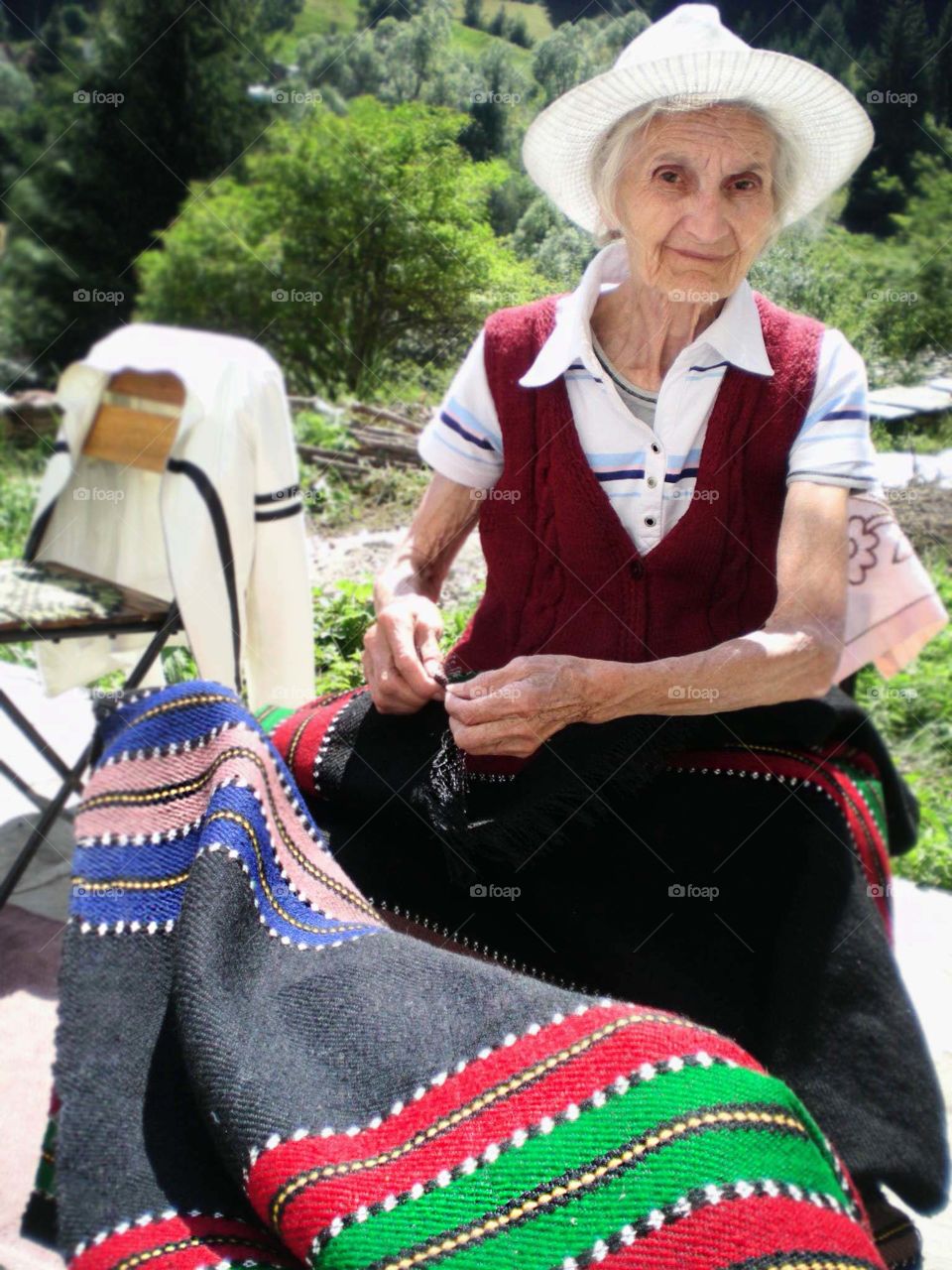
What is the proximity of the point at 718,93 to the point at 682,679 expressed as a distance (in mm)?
820

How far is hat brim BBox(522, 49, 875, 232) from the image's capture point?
1.45 meters

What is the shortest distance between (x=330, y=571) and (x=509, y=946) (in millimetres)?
2843

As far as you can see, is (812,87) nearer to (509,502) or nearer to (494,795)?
(509,502)

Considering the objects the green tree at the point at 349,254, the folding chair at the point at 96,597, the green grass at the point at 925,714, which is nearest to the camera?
the folding chair at the point at 96,597

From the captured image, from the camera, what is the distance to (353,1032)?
1.07 metres

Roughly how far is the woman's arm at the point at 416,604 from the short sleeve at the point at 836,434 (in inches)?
21.4

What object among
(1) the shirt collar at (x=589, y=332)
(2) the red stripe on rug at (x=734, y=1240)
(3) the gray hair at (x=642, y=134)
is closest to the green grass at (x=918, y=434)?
(3) the gray hair at (x=642, y=134)

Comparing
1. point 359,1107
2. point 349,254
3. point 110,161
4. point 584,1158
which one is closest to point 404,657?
point 359,1107

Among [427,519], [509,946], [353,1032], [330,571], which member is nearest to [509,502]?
[427,519]

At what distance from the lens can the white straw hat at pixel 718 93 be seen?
145cm

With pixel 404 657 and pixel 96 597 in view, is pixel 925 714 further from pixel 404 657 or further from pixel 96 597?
pixel 96 597

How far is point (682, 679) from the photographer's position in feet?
4.44

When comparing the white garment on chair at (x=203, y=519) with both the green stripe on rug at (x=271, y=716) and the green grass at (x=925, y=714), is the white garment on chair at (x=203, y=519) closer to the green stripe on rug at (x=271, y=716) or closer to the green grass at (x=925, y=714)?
the green stripe on rug at (x=271, y=716)

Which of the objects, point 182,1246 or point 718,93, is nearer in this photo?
point 182,1246
